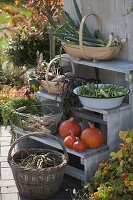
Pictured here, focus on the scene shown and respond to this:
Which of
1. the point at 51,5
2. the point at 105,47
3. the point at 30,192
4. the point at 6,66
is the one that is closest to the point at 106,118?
the point at 105,47

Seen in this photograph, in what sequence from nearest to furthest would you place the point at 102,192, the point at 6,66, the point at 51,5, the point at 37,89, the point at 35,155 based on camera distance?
the point at 102,192 → the point at 35,155 → the point at 37,89 → the point at 51,5 → the point at 6,66

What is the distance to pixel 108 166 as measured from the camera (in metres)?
4.65

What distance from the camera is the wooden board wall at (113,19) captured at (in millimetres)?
4895

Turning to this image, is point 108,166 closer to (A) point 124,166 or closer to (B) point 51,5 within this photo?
(A) point 124,166

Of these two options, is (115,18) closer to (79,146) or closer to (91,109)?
(91,109)

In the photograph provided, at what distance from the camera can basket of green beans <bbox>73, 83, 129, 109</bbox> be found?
4.74 m

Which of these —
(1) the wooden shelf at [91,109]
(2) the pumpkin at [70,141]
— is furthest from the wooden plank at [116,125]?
(2) the pumpkin at [70,141]

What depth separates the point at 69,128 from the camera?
16.6ft

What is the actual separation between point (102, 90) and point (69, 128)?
0.54 metres

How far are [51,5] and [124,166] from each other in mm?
3429

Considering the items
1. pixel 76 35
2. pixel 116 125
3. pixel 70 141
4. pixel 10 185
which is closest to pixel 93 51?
pixel 76 35

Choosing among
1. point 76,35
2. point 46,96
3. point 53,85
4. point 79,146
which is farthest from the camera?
point 46,96

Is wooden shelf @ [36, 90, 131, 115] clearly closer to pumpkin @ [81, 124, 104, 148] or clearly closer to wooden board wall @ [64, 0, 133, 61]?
pumpkin @ [81, 124, 104, 148]

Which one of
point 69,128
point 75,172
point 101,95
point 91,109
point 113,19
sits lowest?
point 75,172
